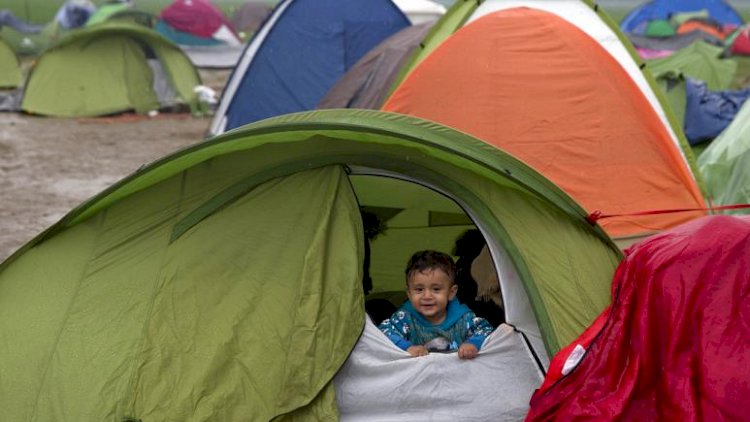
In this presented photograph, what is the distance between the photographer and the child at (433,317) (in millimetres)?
4223

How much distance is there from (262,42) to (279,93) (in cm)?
56

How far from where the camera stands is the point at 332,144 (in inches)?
170

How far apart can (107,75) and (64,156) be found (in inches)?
127

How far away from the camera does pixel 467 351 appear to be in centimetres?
403

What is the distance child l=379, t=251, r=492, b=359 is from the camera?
422 centimetres

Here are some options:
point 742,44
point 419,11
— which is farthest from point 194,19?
point 742,44

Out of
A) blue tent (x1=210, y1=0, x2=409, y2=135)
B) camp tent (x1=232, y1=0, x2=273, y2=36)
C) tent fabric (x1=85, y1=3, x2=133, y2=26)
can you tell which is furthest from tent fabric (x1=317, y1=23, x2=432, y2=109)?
camp tent (x1=232, y1=0, x2=273, y2=36)

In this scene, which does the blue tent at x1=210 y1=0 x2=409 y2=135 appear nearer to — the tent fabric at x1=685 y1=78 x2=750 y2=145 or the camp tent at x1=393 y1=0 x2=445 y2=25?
the camp tent at x1=393 y1=0 x2=445 y2=25

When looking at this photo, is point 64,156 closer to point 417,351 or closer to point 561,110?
point 561,110

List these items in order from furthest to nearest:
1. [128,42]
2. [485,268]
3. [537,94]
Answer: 1. [128,42]
2. [537,94]
3. [485,268]

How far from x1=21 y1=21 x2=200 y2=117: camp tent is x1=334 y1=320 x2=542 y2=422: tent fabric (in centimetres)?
1052

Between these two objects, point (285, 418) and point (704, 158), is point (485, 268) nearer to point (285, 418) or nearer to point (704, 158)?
point (285, 418)

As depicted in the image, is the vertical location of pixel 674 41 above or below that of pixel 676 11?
below

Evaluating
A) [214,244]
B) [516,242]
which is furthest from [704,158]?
[214,244]
